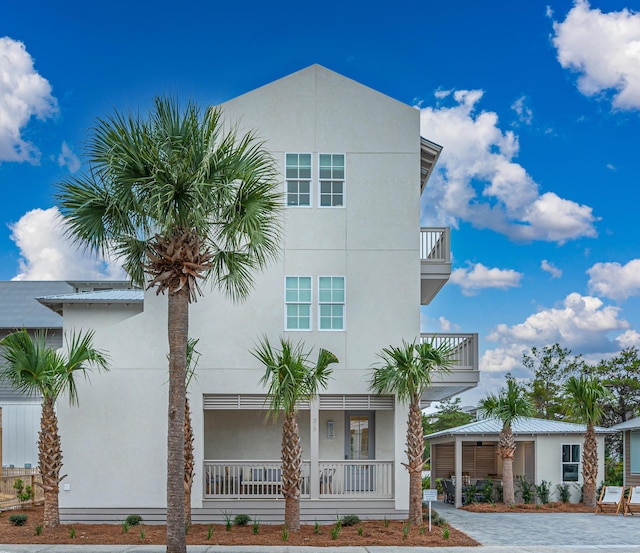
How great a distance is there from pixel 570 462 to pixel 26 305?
22310 mm

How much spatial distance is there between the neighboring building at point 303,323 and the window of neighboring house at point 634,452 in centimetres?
1348

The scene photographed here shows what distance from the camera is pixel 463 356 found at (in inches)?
842

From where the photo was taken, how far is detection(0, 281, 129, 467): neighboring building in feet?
86.6

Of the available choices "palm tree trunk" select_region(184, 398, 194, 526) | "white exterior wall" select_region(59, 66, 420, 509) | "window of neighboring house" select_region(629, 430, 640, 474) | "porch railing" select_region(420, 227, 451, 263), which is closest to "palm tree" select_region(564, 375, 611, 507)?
"window of neighboring house" select_region(629, 430, 640, 474)

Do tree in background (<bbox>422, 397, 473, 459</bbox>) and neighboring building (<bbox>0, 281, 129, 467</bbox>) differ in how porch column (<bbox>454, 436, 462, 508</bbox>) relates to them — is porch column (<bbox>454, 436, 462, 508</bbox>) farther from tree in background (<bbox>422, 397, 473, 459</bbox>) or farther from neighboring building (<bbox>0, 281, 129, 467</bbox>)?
tree in background (<bbox>422, 397, 473, 459</bbox>)

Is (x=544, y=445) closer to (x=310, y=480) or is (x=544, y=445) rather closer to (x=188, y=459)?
(x=310, y=480)

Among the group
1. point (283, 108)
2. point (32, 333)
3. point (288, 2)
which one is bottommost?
point (32, 333)

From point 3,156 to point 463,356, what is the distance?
19.4 m

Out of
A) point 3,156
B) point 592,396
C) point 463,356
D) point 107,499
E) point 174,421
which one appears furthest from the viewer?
point 3,156

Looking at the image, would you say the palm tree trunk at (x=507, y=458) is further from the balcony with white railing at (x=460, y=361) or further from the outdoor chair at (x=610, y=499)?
the balcony with white railing at (x=460, y=361)

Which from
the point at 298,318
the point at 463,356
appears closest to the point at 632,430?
the point at 463,356

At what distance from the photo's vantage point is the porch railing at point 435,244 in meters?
21.3

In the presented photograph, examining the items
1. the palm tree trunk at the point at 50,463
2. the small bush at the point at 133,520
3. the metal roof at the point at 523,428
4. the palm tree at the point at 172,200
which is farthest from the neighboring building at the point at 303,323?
the metal roof at the point at 523,428

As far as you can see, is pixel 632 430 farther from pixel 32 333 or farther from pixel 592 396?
pixel 32 333
